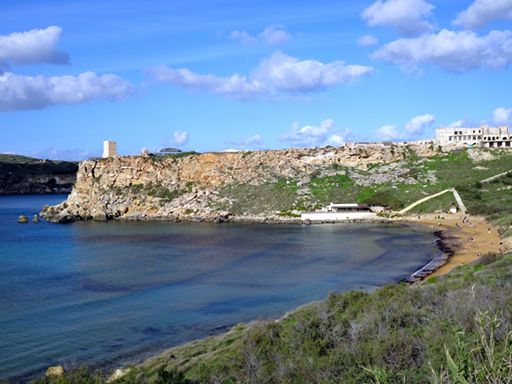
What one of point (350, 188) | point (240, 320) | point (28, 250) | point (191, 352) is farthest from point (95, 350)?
point (350, 188)

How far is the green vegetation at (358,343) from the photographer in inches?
479

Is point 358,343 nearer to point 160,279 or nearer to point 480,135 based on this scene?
point 160,279

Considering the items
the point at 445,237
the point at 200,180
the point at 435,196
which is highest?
the point at 200,180

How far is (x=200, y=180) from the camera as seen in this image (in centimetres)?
8812

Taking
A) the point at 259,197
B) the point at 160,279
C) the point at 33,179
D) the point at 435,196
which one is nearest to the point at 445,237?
the point at 435,196

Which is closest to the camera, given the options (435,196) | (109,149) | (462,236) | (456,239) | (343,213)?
(456,239)

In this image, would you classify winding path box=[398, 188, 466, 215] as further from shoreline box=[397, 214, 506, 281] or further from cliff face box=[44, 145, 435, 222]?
cliff face box=[44, 145, 435, 222]

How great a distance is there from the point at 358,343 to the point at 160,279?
26.8 metres

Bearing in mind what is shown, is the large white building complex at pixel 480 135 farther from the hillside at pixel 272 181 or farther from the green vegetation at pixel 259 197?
the green vegetation at pixel 259 197

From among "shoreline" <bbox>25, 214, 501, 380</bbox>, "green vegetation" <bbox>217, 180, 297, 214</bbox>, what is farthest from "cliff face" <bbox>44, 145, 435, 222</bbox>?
"shoreline" <bbox>25, 214, 501, 380</bbox>

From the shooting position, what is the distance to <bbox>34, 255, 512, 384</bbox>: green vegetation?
12.2m

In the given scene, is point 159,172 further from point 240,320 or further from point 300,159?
point 240,320

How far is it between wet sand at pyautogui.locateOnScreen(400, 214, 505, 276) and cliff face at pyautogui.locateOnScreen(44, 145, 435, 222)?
20.1 meters

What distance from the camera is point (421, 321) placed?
16.6 m
